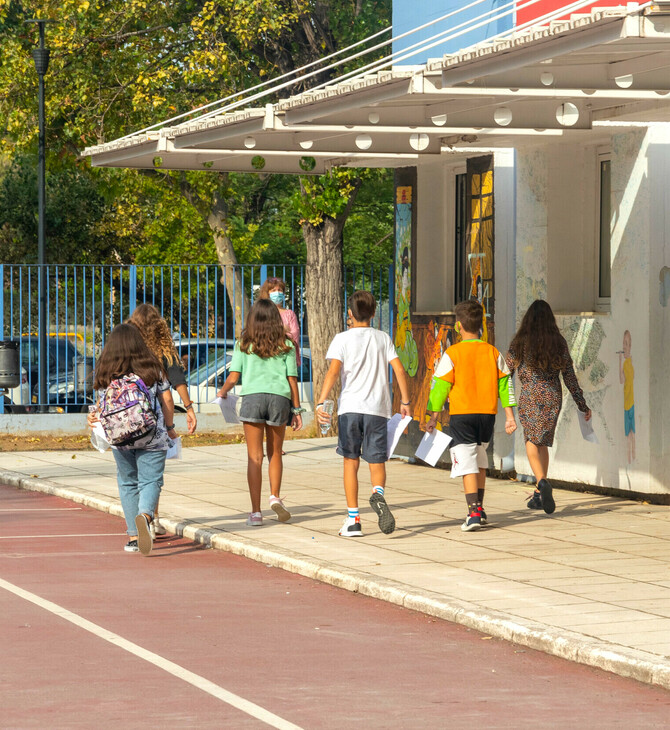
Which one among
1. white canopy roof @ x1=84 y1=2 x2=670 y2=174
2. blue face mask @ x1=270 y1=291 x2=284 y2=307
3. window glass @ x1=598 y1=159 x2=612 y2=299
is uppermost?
white canopy roof @ x1=84 y1=2 x2=670 y2=174

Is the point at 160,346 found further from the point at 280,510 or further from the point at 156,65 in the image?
the point at 156,65

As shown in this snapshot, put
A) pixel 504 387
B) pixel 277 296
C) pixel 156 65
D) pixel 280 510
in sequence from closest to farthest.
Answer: pixel 504 387
pixel 280 510
pixel 277 296
pixel 156 65

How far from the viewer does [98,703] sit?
6.29 metres

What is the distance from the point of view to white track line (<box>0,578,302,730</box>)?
607 centimetres

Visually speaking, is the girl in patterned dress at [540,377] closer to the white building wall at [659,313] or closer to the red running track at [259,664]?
the white building wall at [659,313]

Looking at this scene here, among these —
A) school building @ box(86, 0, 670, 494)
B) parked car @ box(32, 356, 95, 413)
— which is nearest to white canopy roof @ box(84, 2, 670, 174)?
school building @ box(86, 0, 670, 494)

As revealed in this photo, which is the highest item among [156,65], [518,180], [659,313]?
[156,65]

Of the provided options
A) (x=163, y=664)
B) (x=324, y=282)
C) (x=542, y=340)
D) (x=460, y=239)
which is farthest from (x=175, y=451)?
(x=324, y=282)

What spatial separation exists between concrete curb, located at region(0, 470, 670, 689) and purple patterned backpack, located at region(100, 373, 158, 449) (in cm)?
111

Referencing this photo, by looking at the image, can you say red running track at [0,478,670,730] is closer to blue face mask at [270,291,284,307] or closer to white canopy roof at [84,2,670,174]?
white canopy roof at [84,2,670,174]

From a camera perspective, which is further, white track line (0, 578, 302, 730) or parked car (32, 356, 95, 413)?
parked car (32, 356, 95, 413)

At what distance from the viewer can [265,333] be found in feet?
39.0

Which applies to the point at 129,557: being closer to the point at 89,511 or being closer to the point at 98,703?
the point at 89,511

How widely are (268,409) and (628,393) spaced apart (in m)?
3.29
